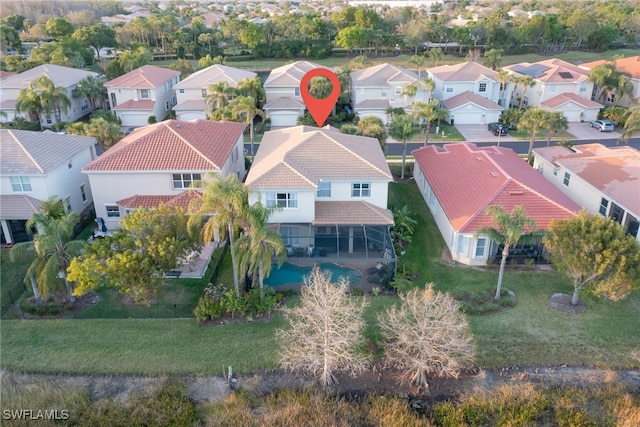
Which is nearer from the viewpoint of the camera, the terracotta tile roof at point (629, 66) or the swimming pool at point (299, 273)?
the swimming pool at point (299, 273)

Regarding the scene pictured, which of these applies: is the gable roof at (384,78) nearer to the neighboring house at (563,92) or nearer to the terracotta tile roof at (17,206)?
the neighboring house at (563,92)

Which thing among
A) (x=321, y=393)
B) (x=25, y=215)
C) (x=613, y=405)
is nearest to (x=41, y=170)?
(x=25, y=215)

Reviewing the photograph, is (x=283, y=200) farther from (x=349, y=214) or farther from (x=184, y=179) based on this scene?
Result: (x=184, y=179)

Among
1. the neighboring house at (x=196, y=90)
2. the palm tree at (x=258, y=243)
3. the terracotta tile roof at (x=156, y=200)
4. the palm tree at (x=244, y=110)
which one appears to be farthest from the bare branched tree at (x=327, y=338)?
the neighboring house at (x=196, y=90)

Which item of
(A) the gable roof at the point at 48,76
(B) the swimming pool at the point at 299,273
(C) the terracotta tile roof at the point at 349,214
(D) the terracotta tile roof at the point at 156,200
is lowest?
(B) the swimming pool at the point at 299,273

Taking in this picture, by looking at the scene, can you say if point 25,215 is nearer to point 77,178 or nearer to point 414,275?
point 77,178

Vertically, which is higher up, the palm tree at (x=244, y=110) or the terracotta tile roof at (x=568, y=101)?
the palm tree at (x=244, y=110)
